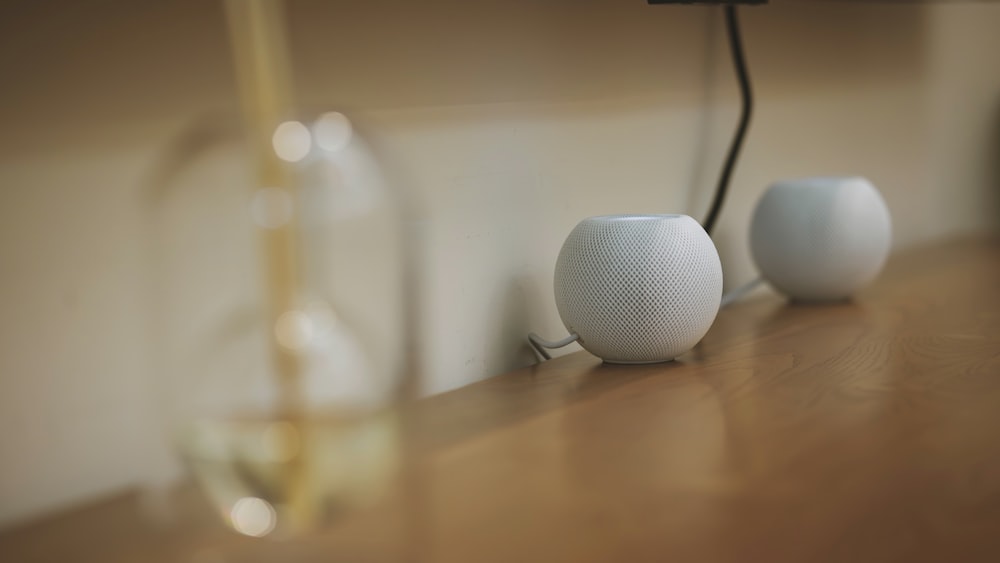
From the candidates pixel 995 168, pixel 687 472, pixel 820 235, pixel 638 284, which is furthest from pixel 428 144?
pixel 995 168

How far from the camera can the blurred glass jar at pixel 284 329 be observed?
419mm

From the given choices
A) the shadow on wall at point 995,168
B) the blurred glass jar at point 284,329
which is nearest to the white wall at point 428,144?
the blurred glass jar at point 284,329

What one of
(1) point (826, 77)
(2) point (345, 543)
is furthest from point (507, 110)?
(1) point (826, 77)

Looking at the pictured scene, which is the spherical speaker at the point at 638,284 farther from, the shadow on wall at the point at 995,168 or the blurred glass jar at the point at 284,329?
the shadow on wall at the point at 995,168

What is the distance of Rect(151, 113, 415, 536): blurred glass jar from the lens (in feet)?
1.37

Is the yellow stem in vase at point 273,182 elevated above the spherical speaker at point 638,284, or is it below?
above

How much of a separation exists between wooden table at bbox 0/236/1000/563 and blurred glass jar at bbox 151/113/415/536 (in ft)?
0.09

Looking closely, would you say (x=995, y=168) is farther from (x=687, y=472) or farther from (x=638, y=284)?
(x=687, y=472)

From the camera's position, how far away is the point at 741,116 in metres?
1.23

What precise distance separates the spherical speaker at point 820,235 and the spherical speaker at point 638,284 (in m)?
0.27

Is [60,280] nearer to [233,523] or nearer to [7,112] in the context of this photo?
[7,112]

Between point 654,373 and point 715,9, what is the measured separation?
486 mm

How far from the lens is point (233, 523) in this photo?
45 cm

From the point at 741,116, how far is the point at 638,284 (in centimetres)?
47
